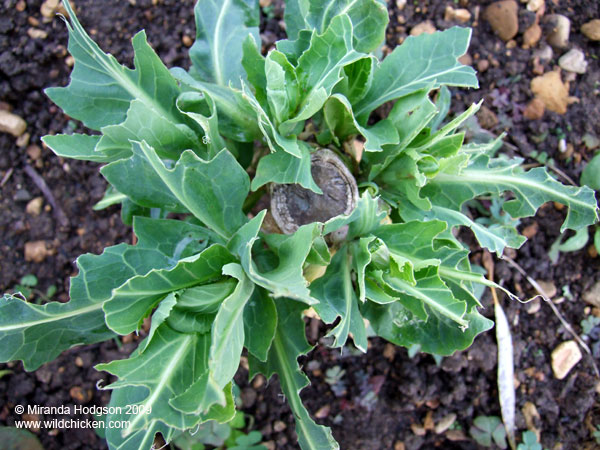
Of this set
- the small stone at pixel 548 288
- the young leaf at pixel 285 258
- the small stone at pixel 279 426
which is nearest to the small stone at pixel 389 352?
the small stone at pixel 279 426

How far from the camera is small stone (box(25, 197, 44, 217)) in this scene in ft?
7.94

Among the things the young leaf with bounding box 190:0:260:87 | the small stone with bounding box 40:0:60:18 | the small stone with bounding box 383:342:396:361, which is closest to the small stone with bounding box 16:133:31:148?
the small stone with bounding box 40:0:60:18

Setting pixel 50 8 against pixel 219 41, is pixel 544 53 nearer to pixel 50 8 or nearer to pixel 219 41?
pixel 219 41

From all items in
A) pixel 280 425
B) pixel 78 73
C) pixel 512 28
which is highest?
pixel 78 73

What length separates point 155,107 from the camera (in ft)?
5.22

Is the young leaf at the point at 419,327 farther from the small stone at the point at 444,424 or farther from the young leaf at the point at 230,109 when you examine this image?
the small stone at the point at 444,424

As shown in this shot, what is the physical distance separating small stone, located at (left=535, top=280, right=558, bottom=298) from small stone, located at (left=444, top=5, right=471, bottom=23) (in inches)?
53.2

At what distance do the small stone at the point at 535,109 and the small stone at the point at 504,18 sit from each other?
0.36 meters

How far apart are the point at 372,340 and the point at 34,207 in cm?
177

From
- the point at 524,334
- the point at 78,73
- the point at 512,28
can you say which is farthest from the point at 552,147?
the point at 78,73

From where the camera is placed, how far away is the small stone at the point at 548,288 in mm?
2342

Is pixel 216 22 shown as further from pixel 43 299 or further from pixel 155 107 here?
pixel 43 299

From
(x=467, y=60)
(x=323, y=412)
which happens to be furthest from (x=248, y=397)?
→ (x=467, y=60)

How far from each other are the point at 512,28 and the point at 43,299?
2641 millimetres
